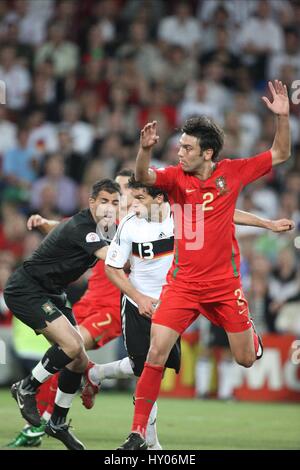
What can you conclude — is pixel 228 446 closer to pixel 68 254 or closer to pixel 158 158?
pixel 68 254

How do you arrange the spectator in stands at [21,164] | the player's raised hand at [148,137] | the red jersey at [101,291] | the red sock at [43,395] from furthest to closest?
the spectator in stands at [21,164] < the red jersey at [101,291] < the red sock at [43,395] < the player's raised hand at [148,137]

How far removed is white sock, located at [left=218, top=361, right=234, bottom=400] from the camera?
12.8 metres

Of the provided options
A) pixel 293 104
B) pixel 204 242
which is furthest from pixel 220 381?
pixel 204 242

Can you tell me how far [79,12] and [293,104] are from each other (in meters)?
4.12

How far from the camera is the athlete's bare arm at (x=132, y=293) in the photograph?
291 inches

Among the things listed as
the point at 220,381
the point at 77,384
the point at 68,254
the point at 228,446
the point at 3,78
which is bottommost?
the point at 220,381

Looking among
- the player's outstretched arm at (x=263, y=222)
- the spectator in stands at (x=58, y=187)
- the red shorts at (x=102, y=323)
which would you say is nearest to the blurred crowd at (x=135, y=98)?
the spectator in stands at (x=58, y=187)

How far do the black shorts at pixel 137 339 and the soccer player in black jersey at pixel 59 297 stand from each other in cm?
38

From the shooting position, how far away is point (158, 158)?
14805 mm

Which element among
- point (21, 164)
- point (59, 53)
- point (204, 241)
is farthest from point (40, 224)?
point (59, 53)

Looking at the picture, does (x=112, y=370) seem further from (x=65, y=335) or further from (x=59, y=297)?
(x=65, y=335)

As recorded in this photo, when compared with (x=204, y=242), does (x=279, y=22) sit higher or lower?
higher

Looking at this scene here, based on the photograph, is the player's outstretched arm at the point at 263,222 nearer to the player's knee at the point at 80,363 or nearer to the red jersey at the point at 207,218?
the red jersey at the point at 207,218

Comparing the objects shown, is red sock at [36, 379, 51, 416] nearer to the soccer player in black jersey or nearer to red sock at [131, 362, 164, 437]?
the soccer player in black jersey
